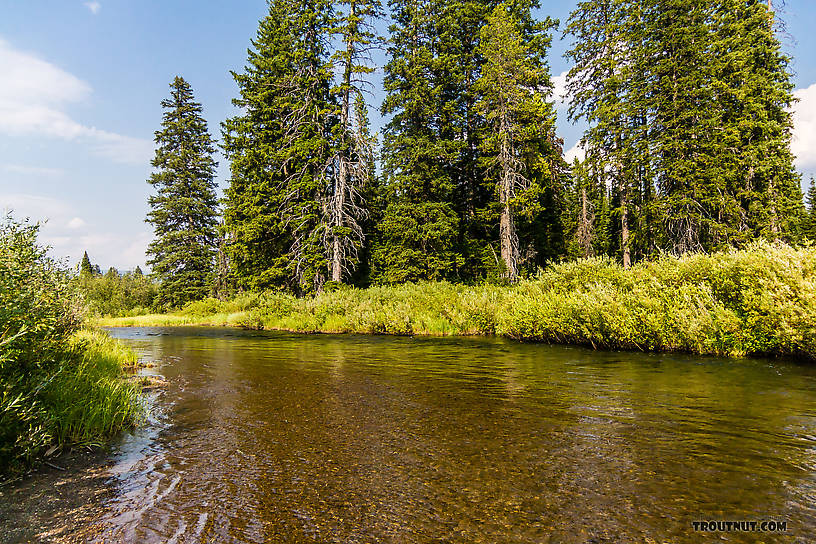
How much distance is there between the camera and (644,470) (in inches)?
198

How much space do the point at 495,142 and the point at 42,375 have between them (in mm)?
29738

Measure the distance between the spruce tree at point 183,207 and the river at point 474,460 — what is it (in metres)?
43.2

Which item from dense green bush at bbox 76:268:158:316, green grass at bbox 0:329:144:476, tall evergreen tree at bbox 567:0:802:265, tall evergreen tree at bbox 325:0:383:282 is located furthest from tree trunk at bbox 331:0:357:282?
dense green bush at bbox 76:268:158:316

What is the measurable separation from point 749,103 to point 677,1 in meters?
8.20

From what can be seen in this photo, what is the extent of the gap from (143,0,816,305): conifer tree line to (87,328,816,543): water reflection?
21.8 m

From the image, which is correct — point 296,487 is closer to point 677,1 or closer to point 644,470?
point 644,470

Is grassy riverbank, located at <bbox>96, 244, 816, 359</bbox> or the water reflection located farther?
grassy riverbank, located at <bbox>96, 244, 816, 359</bbox>

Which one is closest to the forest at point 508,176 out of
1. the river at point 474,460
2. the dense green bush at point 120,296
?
the river at point 474,460

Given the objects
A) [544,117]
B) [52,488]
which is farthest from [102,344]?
[544,117]

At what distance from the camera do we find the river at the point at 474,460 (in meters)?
3.92

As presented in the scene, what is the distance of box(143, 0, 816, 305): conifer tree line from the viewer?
28.2m

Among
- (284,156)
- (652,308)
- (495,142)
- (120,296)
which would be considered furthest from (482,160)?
(120,296)

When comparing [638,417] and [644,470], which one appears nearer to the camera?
[644,470]

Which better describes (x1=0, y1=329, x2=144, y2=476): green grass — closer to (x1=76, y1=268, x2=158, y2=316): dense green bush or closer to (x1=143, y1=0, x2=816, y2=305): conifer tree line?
(x1=143, y1=0, x2=816, y2=305): conifer tree line
